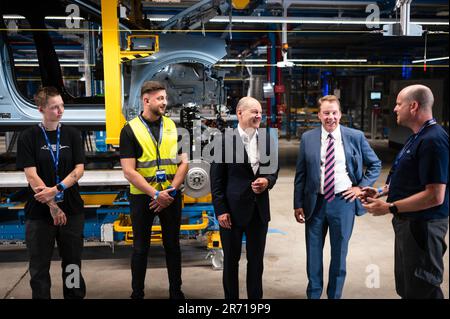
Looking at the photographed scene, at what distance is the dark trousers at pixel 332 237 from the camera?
2.93 m

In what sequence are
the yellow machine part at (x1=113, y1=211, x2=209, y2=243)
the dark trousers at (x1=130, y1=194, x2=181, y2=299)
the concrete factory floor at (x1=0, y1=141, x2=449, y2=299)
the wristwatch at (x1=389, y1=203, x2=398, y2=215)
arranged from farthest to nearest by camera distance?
the yellow machine part at (x1=113, y1=211, x2=209, y2=243) → the concrete factory floor at (x1=0, y1=141, x2=449, y2=299) → the dark trousers at (x1=130, y1=194, x2=181, y2=299) → the wristwatch at (x1=389, y1=203, x2=398, y2=215)

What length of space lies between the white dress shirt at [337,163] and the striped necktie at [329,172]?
0.02 m

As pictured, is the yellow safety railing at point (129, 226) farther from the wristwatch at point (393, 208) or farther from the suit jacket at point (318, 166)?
the wristwatch at point (393, 208)

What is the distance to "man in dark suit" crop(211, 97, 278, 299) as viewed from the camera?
2816mm

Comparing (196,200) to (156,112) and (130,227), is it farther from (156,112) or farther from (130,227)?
(156,112)

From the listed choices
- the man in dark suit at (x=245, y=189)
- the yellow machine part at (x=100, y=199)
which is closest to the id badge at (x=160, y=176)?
the man in dark suit at (x=245, y=189)

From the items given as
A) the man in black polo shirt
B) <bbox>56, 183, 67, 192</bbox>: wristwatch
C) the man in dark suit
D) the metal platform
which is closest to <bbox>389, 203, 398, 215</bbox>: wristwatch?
the man in black polo shirt

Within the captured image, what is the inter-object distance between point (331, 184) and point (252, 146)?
59 centimetres

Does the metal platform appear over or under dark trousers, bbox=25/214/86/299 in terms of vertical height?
over

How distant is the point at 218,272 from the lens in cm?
395

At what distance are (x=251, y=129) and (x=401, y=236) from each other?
111 cm

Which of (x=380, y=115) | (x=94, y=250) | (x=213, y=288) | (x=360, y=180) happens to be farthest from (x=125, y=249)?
(x=380, y=115)

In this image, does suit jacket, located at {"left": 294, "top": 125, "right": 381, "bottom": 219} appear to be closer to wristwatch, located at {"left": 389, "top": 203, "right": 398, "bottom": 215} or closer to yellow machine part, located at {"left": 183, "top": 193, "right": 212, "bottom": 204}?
wristwatch, located at {"left": 389, "top": 203, "right": 398, "bottom": 215}

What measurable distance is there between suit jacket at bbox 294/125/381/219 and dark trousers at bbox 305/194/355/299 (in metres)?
0.07
